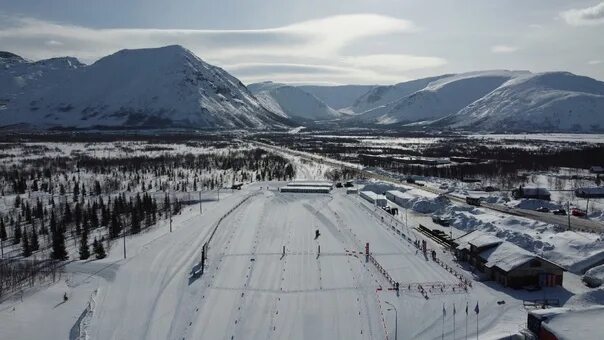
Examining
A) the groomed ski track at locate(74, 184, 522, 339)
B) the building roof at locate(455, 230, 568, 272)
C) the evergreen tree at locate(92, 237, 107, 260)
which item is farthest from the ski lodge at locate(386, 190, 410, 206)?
the evergreen tree at locate(92, 237, 107, 260)

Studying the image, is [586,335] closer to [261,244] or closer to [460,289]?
[460,289]

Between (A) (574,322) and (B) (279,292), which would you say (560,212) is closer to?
(A) (574,322)

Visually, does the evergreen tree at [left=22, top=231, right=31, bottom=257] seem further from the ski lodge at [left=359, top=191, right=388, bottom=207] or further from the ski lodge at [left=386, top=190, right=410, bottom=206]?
the ski lodge at [left=386, top=190, right=410, bottom=206]

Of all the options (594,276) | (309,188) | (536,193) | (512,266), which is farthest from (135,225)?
(536,193)

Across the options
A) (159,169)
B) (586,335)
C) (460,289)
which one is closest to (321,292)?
(460,289)

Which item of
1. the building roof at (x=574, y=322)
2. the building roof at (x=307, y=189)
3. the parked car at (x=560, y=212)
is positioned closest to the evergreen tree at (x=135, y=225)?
the building roof at (x=307, y=189)

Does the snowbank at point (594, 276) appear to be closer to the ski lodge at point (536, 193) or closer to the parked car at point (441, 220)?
the parked car at point (441, 220)
